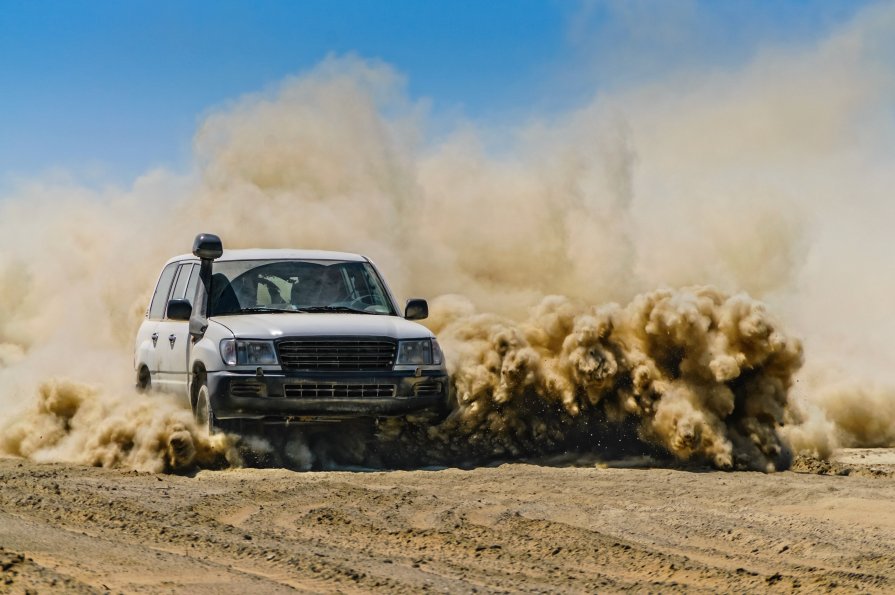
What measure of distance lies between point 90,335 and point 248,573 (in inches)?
674

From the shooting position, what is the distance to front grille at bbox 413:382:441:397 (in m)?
11.8

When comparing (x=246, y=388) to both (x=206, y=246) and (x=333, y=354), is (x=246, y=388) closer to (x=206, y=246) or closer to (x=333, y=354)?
(x=333, y=354)

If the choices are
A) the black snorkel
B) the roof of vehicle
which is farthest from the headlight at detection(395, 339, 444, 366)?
the black snorkel

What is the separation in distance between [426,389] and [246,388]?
61.2 inches

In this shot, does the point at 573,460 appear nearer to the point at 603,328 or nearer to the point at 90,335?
the point at 603,328

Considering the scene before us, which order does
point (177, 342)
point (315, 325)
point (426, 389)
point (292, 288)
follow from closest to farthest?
point (315, 325) → point (426, 389) → point (292, 288) → point (177, 342)

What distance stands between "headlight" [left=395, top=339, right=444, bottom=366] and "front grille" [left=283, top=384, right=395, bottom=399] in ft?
0.89

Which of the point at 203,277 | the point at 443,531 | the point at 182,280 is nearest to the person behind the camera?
the point at 443,531

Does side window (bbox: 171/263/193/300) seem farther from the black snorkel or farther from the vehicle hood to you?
the vehicle hood

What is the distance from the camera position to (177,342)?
41.7 ft

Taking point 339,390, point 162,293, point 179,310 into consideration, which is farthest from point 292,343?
point 162,293

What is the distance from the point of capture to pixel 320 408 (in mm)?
11500

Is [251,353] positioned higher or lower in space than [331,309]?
lower

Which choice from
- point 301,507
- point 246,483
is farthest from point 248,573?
point 246,483
